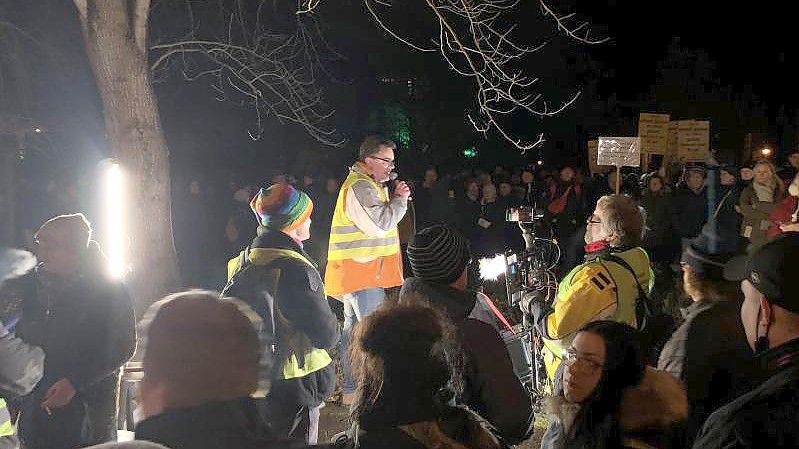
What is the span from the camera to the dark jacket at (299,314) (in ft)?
12.4

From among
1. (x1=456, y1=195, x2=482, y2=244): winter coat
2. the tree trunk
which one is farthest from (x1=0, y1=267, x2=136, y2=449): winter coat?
(x1=456, y1=195, x2=482, y2=244): winter coat

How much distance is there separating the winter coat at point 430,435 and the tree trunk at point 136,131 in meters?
5.43

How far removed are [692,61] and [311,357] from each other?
21.9 meters

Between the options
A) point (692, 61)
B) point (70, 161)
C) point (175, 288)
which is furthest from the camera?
point (692, 61)

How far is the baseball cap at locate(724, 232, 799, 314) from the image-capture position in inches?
83.8

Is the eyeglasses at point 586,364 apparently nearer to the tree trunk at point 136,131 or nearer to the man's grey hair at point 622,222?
the man's grey hair at point 622,222

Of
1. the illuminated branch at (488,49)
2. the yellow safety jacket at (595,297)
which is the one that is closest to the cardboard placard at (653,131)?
the illuminated branch at (488,49)

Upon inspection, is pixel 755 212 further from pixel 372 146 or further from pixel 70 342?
pixel 70 342

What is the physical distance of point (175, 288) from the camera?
726 centimetres

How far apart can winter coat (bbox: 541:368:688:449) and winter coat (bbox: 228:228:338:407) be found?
5.62 feet

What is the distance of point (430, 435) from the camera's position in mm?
2020

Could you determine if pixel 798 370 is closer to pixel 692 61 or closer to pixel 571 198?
pixel 571 198

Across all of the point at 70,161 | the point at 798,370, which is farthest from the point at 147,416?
the point at 70,161

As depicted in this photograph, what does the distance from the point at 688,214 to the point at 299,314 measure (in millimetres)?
8485
